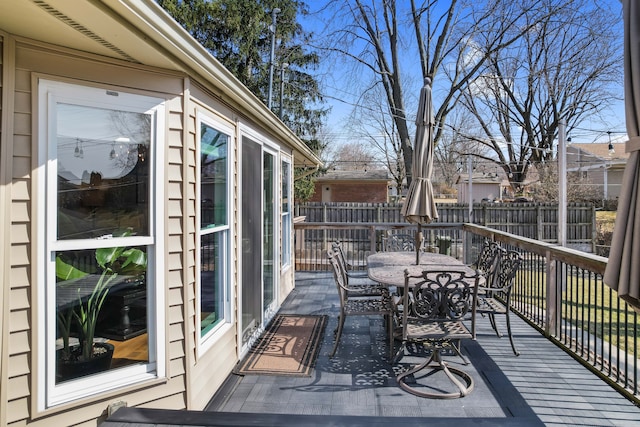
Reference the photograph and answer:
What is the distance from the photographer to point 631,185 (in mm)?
1523

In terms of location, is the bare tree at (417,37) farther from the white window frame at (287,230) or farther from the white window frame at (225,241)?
the white window frame at (225,241)

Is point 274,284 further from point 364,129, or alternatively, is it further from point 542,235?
point 364,129

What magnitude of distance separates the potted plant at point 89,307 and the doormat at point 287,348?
4.33 ft

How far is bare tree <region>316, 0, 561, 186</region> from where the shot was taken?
1441 cm

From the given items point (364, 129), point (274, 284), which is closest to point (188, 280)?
point (274, 284)

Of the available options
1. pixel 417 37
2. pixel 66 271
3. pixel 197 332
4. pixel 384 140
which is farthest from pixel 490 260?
pixel 384 140

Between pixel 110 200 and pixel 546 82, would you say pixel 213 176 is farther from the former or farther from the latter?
pixel 546 82

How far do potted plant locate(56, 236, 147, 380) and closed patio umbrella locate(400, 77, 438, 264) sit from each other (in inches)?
107

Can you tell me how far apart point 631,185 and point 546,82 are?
19.5m

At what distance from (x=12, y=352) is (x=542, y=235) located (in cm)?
1301

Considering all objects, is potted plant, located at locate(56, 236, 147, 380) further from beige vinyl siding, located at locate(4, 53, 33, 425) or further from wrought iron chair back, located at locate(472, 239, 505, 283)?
wrought iron chair back, located at locate(472, 239, 505, 283)

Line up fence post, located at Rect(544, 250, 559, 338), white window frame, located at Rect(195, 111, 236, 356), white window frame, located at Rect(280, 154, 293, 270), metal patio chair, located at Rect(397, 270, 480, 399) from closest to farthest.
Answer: white window frame, located at Rect(195, 111, 236, 356) → metal patio chair, located at Rect(397, 270, 480, 399) → fence post, located at Rect(544, 250, 559, 338) → white window frame, located at Rect(280, 154, 293, 270)

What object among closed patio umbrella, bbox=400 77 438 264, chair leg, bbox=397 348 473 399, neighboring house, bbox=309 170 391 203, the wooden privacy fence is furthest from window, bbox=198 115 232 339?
neighboring house, bbox=309 170 391 203

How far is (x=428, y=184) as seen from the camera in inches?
163
